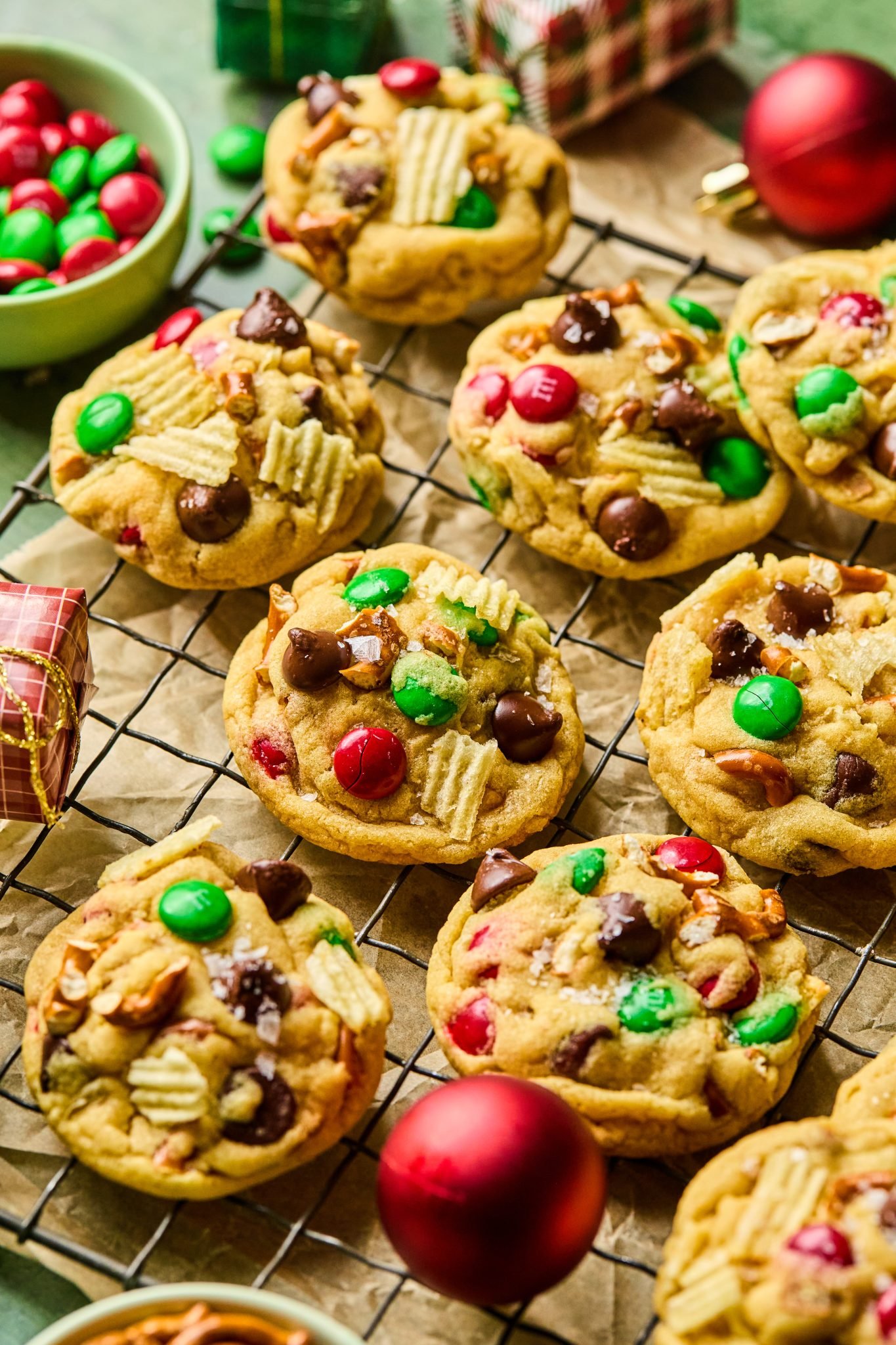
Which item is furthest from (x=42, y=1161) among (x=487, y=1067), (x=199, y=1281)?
(x=487, y=1067)

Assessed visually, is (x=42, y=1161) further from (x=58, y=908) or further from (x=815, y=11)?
(x=815, y=11)

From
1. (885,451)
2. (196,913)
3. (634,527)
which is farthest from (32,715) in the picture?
(885,451)

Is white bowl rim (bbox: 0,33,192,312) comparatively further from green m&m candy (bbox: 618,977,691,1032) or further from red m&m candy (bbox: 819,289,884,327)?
green m&m candy (bbox: 618,977,691,1032)

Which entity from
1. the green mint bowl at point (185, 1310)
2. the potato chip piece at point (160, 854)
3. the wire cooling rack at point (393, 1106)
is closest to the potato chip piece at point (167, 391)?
the wire cooling rack at point (393, 1106)

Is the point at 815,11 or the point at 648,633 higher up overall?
the point at 815,11

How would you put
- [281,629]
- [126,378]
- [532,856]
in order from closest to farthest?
[532,856] < [281,629] < [126,378]
